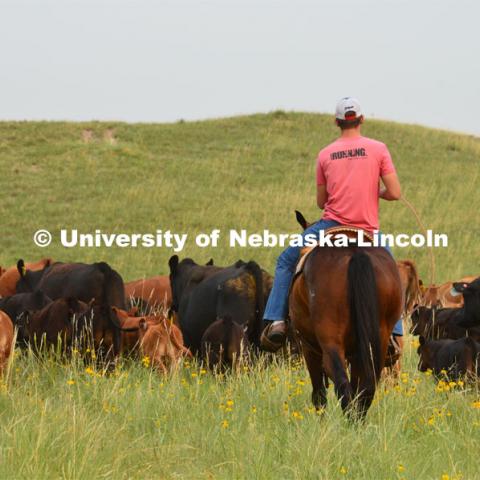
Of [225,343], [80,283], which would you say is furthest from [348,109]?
[80,283]

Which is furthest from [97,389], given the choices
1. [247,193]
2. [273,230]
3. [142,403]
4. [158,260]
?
[247,193]

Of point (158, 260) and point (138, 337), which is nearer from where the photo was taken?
point (138, 337)

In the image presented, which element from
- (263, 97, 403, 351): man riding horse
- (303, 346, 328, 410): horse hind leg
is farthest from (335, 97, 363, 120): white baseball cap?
(303, 346, 328, 410): horse hind leg

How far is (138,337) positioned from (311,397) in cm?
281

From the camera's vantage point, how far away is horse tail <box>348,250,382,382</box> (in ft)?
26.0

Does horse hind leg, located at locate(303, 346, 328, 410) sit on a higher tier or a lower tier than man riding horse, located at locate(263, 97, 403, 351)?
lower

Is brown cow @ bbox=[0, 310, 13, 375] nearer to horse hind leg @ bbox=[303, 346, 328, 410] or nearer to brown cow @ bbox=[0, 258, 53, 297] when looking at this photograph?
horse hind leg @ bbox=[303, 346, 328, 410]

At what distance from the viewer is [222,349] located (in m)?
11.1

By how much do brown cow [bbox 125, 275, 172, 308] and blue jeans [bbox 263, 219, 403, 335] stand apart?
796cm

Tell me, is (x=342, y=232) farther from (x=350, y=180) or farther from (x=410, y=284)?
(x=410, y=284)

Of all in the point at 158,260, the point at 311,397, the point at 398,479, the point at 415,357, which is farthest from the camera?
the point at 158,260

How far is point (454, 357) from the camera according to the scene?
10.4 meters

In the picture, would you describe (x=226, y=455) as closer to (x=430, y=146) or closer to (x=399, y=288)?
(x=399, y=288)

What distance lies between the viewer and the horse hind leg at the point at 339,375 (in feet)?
26.0
